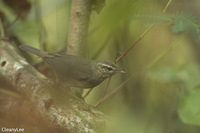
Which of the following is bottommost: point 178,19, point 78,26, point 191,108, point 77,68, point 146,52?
point 77,68

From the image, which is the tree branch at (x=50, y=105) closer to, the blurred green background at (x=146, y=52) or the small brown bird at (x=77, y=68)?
the blurred green background at (x=146, y=52)

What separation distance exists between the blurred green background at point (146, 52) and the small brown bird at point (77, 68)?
13cm

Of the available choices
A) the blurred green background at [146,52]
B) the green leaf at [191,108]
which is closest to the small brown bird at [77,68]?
the blurred green background at [146,52]

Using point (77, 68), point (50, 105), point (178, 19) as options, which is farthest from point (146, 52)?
point (50, 105)

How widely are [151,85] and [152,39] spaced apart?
0.72 m

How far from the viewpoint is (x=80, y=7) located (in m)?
2.73

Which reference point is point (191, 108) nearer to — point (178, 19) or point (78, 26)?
point (178, 19)

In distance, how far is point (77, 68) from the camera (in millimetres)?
3281

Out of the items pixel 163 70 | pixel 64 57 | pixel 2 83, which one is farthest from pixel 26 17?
pixel 163 70

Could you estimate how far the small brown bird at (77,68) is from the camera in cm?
312

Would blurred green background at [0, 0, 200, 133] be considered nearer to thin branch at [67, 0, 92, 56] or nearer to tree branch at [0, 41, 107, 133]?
thin branch at [67, 0, 92, 56]

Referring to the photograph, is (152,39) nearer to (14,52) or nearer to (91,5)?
(91,5)

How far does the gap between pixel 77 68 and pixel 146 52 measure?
0.97 meters

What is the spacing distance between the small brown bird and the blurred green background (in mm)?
127
